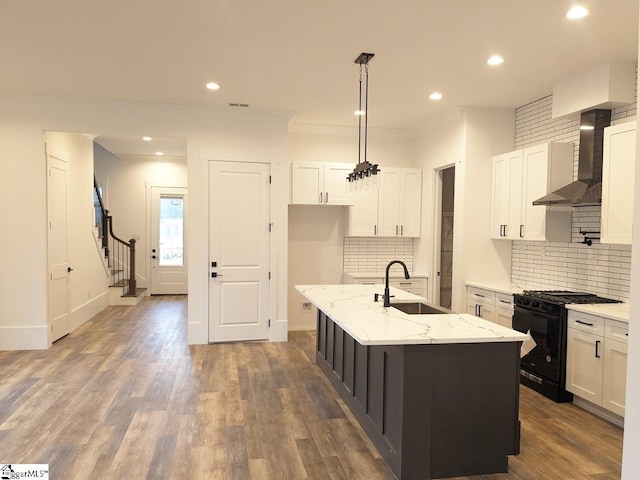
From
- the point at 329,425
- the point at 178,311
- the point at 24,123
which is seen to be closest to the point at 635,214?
the point at 329,425

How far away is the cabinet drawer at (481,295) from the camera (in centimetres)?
495

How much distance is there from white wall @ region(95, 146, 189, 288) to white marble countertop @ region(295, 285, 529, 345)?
7.18 meters

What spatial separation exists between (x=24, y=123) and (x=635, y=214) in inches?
237

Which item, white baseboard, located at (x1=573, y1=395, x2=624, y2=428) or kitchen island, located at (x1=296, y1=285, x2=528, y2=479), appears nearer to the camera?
kitchen island, located at (x1=296, y1=285, x2=528, y2=479)

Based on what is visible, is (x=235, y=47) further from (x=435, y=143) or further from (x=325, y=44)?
(x=435, y=143)

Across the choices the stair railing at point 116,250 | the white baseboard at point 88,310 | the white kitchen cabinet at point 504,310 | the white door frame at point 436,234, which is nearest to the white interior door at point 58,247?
the white baseboard at point 88,310

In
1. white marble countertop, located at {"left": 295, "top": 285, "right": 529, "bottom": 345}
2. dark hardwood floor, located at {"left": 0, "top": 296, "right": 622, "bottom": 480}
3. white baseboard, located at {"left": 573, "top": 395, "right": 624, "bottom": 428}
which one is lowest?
dark hardwood floor, located at {"left": 0, "top": 296, "right": 622, "bottom": 480}

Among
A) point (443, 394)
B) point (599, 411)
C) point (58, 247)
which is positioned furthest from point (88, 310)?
point (599, 411)

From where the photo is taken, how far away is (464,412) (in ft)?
8.87

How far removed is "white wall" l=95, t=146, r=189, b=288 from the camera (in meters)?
9.73

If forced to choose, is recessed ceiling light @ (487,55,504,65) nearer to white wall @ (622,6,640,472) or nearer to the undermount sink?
the undermount sink

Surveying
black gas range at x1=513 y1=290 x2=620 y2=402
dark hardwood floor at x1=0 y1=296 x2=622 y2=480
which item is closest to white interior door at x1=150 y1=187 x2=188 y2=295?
dark hardwood floor at x1=0 y1=296 x2=622 y2=480

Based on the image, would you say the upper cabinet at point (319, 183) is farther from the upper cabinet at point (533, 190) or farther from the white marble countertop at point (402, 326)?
the white marble countertop at point (402, 326)

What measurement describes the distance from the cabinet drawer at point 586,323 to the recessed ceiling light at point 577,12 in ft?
7.41
